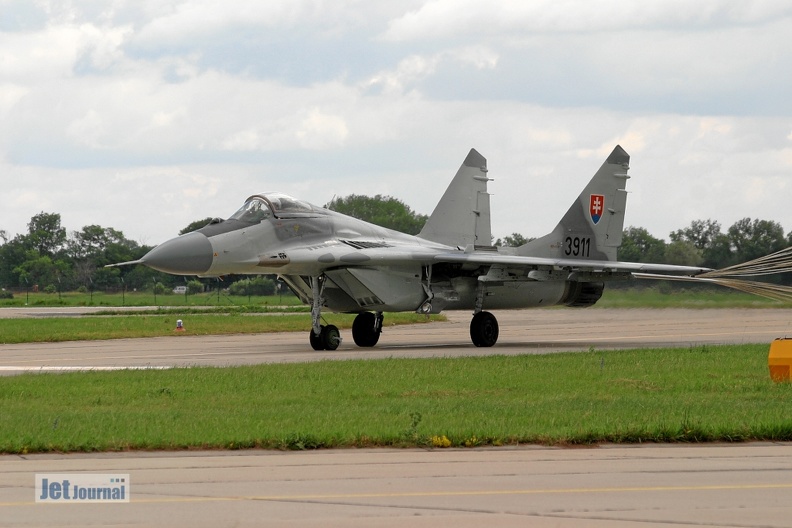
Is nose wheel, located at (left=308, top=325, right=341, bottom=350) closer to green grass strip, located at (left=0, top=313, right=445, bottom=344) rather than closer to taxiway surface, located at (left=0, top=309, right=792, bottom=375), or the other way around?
taxiway surface, located at (left=0, top=309, right=792, bottom=375)

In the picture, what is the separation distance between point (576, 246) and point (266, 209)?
7.98 m

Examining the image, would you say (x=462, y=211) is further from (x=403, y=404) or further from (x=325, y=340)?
(x=403, y=404)

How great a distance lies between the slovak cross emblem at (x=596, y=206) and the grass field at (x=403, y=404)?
779cm

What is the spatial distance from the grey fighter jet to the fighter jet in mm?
24

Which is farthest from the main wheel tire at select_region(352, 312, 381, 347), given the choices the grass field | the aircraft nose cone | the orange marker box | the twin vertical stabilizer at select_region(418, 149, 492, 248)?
the orange marker box

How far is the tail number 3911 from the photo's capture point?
84.9ft

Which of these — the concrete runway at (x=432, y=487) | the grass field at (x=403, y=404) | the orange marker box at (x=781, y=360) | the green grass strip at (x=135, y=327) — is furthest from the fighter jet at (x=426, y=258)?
the concrete runway at (x=432, y=487)

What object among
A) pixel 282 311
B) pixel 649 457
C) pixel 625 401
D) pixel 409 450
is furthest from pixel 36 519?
pixel 282 311

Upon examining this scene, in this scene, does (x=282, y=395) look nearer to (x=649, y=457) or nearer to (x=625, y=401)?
(x=625, y=401)

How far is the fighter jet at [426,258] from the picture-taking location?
71.2ft

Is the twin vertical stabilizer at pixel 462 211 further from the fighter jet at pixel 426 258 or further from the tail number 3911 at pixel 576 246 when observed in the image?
the tail number 3911 at pixel 576 246

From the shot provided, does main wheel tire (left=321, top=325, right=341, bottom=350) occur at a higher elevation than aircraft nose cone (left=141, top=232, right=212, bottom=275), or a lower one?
lower

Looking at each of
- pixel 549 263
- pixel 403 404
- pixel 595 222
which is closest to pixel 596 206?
pixel 595 222

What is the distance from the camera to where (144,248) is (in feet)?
256
